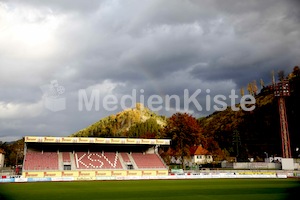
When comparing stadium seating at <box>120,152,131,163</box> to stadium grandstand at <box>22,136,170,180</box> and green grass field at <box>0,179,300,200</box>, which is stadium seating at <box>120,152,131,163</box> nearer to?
stadium grandstand at <box>22,136,170,180</box>

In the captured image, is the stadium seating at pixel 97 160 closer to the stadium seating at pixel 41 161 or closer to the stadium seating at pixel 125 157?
the stadium seating at pixel 125 157

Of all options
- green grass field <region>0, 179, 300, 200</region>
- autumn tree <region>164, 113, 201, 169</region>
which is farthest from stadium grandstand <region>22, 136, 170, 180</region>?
autumn tree <region>164, 113, 201, 169</region>

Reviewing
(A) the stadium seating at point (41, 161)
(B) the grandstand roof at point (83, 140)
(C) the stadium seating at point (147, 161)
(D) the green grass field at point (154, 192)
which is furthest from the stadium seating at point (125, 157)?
(D) the green grass field at point (154, 192)

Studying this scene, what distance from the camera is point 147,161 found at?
57312 millimetres

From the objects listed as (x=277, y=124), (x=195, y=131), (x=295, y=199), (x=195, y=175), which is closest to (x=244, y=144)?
(x=277, y=124)

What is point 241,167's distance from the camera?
212ft

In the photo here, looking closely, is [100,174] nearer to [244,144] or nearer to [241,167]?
[241,167]

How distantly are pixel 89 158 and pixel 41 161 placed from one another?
878 cm

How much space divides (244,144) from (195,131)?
172ft

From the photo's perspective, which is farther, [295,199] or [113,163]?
[113,163]

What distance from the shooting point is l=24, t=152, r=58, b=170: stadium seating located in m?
48.1

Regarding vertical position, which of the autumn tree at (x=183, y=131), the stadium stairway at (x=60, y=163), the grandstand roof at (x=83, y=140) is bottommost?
the stadium stairway at (x=60, y=163)

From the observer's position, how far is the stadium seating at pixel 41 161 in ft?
158

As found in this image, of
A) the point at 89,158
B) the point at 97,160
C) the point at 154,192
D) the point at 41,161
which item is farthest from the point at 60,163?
the point at 154,192
